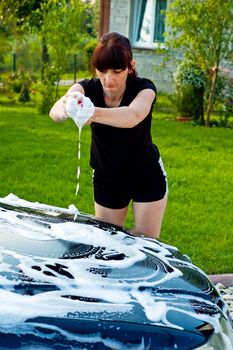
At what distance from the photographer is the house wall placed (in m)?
17.4

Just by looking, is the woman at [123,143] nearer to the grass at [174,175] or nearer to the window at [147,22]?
the grass at [174,175]

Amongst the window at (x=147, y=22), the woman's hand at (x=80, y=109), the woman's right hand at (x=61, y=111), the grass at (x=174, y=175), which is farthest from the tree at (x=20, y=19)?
the woman's hand at (x=80, y=109)

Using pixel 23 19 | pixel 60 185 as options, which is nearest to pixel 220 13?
pixel 60 185

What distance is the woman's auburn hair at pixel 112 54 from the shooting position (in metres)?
3.26

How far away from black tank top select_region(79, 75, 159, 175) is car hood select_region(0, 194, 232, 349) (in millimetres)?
928

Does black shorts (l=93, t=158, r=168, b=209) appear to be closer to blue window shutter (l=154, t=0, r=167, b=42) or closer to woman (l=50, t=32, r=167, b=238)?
woman (l=50, t=32, r=167, b=238)

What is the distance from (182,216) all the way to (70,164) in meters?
2.28

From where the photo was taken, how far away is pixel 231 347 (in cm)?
222

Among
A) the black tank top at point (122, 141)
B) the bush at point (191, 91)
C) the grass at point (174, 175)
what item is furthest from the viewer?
the bush at point (191, 91)

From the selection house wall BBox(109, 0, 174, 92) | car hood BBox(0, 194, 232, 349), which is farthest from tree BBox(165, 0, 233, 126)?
car hood BBox(0, 194, 232, 349)

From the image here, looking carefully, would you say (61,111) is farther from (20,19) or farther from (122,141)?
(20,19)

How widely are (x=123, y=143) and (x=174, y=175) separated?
4440 millimetres

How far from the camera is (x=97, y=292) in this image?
2.08 m

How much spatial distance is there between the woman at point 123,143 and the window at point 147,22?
560 inches
